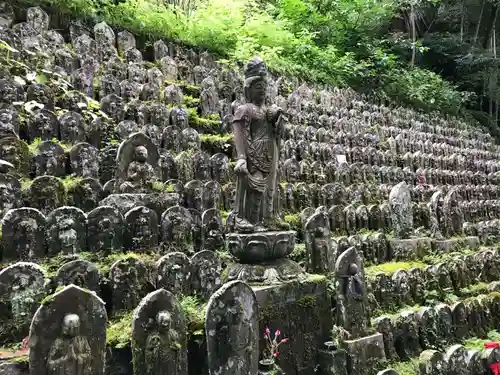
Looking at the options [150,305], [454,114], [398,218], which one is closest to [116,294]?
[150,305]

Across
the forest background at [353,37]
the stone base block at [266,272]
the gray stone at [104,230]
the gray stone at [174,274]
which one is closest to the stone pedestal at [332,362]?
the stone base block at [266,272]

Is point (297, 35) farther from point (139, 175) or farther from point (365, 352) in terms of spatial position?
point (365, 352)

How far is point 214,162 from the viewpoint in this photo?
23.5 ft

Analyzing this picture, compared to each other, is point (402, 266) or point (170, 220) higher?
point (170, 220)

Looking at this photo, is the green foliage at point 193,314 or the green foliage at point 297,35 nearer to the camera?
the green foliage at point 193,314

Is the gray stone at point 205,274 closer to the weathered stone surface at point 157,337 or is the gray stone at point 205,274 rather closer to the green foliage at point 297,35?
the weathered stone surface at point 157,337

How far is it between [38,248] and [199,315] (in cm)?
174

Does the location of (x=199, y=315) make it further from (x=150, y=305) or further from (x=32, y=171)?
(x=32, y=171)

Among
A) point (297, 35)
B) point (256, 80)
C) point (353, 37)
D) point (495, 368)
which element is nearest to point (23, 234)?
point (256, 80)

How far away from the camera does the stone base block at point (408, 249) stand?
7066 mm

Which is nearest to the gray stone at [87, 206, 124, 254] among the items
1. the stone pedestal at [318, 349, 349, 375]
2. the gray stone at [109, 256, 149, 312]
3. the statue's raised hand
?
the gray stone at [109, 256, 149, 312]

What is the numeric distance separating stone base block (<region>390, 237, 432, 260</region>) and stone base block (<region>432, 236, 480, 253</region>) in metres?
0.56

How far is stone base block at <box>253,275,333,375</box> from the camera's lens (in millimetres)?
3842

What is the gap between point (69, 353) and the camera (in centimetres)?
270
